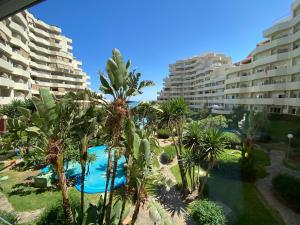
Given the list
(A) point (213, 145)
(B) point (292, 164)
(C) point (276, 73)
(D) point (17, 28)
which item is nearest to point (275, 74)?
(C) point (276, 73)

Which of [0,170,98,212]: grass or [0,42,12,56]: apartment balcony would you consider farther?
[0,42,12,56]: apartment balcony

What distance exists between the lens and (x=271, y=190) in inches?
771

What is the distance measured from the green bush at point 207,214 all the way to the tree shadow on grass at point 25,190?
1254 cm

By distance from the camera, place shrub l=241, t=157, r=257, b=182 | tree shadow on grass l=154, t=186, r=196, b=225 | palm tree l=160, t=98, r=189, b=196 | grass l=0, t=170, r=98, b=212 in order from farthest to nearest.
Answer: shrub l=241, t=157, r=257, b=182
palm tree l=160, t=98, r=189, b=196
grass l=0, t=170, r=98, b=212
tree shadow on grass l=154, t=186, r=196, b=225

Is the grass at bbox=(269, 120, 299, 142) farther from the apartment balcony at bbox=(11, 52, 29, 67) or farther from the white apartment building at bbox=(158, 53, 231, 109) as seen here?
the apartment balcony at bbox=(11, 52, 29, 67)

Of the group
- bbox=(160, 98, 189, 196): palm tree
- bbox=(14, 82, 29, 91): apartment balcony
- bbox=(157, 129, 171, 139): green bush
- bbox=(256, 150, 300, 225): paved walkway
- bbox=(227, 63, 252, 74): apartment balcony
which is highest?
bbox=(227, 63, 252, 74): apartment balcony

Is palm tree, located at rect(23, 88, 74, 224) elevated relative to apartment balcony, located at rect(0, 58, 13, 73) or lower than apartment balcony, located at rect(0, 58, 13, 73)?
lower

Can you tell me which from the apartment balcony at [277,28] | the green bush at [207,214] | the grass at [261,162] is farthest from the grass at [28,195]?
the apartment balcony at [277,28]

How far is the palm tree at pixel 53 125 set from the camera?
9.12 meters

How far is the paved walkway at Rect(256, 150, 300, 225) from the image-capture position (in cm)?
1569

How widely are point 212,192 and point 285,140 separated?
22276mm

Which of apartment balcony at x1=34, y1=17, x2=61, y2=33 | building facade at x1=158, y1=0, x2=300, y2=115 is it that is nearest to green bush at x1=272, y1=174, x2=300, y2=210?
building facade at x1=158, y1=0, x2=300, y2=115

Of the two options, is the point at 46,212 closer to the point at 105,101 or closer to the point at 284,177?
the point at 105,101

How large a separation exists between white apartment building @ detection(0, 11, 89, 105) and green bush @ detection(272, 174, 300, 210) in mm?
40714
